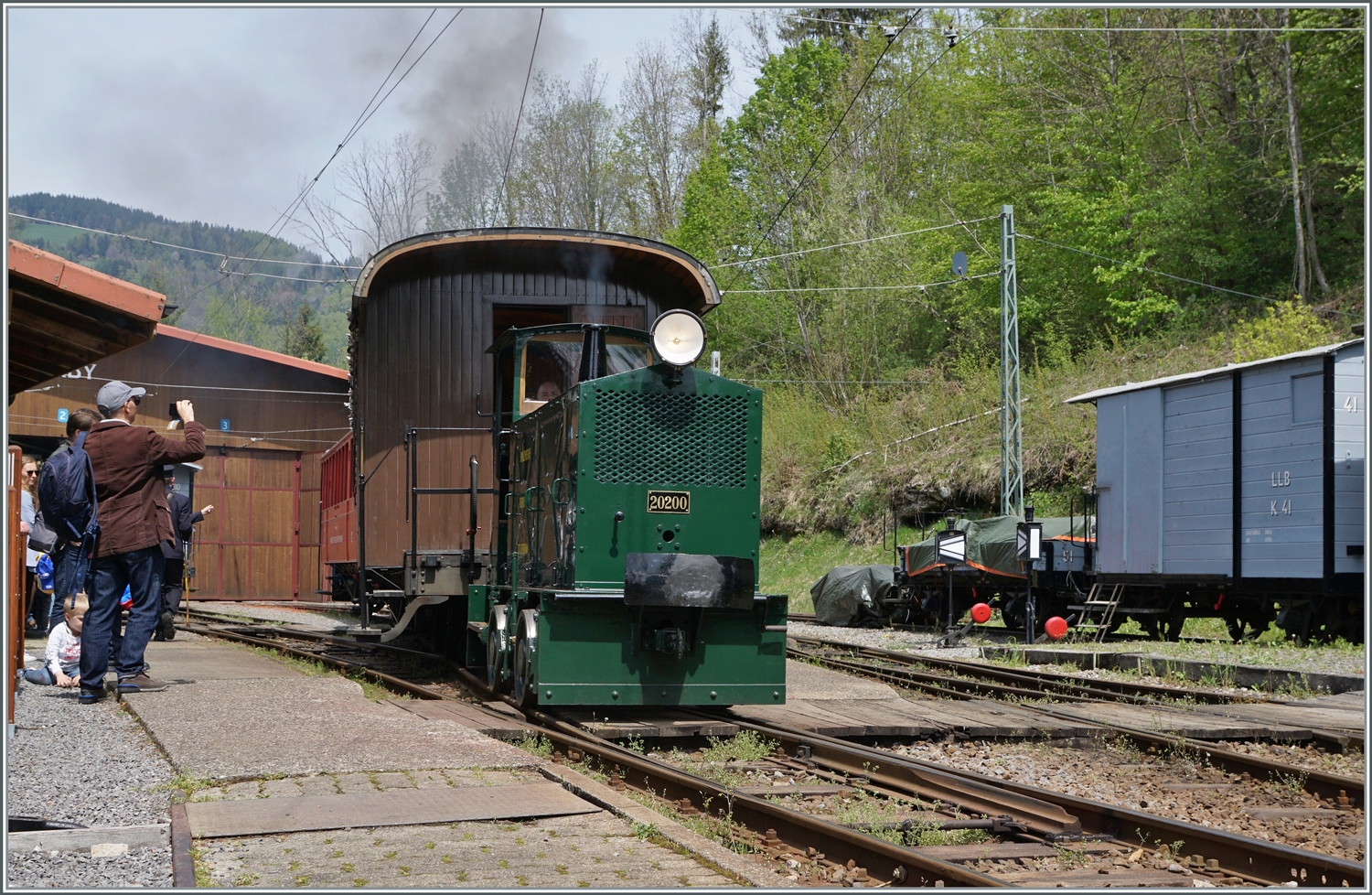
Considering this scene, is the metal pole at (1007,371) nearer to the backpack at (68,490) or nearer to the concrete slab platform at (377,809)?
the backpack at (68,490)

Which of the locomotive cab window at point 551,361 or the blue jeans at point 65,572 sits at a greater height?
the locomotive cab window at point 551,361

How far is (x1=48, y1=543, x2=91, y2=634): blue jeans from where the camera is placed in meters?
7.66

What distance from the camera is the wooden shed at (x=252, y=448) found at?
27391mm

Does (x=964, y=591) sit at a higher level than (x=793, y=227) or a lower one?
lower

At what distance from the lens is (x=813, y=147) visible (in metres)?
36.7

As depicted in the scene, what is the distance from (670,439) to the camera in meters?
7.89

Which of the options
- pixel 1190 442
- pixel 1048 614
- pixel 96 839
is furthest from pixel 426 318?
pixel 1048 614

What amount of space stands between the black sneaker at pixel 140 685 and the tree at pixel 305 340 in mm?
54474

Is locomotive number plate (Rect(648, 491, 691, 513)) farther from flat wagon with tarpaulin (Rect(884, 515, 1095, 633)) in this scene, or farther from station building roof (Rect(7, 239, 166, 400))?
flat wagon with tarpaulin (Rect(884, 515, 1095, 633))

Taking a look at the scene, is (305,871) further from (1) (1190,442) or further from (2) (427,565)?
(1) (1190,442)

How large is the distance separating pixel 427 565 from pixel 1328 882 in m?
7.54

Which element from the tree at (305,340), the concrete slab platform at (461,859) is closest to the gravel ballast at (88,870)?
the concrete slab platform at (461,859)

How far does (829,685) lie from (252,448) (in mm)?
21682

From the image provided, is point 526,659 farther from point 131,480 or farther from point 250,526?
point 250,526
